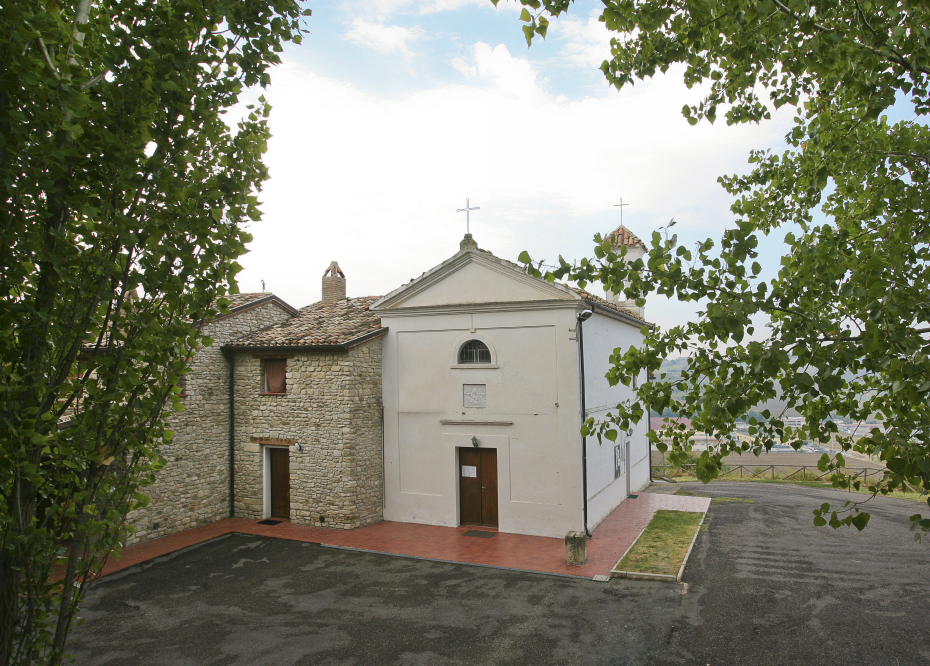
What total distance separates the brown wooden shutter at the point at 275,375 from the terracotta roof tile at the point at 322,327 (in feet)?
2.13

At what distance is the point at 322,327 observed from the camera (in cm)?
1596

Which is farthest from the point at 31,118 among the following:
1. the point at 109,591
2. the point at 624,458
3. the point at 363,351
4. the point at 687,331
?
the point at 624,458

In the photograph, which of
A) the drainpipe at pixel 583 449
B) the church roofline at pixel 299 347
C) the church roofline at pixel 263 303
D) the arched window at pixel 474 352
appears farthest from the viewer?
the church roofline at pixel 263 303

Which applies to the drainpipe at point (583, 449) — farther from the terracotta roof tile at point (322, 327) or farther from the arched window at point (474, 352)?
the terracotta roof tile at point (322, 327)

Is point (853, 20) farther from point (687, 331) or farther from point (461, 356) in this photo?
point (461, 356)

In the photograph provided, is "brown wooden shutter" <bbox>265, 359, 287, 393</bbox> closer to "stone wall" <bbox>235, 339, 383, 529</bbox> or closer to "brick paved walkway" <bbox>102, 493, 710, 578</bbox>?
"stone wall" <bbox>235, 339, 383, 529</bbox>

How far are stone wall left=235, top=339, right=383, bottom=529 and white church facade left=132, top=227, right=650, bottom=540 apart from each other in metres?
0.04

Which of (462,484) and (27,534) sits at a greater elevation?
(27,534)

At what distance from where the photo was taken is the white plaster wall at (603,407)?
14008 millimetres

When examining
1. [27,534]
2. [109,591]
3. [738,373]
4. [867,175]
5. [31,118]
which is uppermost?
[867,175]

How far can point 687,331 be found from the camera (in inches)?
166

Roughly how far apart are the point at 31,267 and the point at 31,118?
79cm

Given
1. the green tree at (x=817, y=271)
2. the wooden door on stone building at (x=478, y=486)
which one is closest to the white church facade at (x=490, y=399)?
the wooden door on stone building at (x=478, y=486)

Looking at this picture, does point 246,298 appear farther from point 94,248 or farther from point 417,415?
point 94,248
